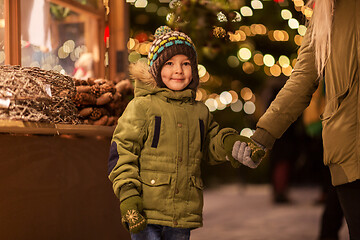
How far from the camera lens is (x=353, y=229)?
6.35ft

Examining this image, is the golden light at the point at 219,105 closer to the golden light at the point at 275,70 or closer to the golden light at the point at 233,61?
the golden light at the point at 233,61

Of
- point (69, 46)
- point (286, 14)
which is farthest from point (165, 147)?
point (286, 14)

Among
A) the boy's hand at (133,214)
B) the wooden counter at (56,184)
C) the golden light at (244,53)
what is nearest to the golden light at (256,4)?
the golden light at (244,53)

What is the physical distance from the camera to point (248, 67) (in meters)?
8.03

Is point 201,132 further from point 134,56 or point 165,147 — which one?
point 134,56

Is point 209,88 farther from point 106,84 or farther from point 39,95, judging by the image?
point 39,95

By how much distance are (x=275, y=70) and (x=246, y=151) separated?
5794 mm

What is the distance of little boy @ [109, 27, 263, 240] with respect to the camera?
225 centimetres

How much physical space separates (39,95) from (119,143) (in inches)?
33.9

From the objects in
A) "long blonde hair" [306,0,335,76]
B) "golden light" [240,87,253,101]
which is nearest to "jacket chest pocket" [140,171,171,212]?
"long blonde hair" [306,0,335,76]

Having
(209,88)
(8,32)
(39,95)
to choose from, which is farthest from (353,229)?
(209,88)

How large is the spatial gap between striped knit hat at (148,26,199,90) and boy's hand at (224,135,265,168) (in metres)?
0.40

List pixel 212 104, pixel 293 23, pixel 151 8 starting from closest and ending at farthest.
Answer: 1. pixel 151 8
2. pixel 293 23
3. pixel 212 104

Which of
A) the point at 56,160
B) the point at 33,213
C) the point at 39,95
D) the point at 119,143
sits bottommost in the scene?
the point at 33,213
